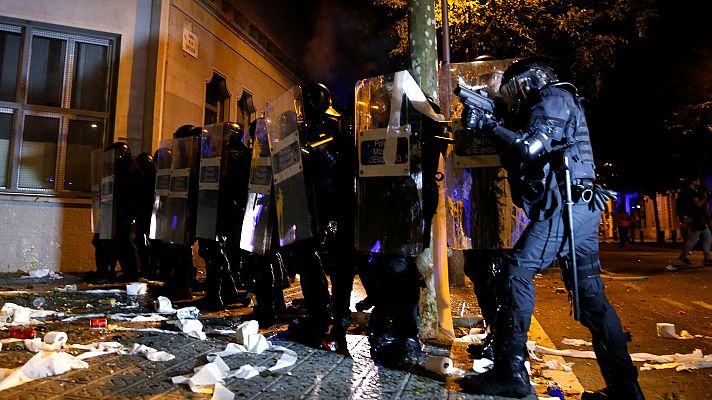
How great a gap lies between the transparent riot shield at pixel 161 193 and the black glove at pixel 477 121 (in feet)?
13.6

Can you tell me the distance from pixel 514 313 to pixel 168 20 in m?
9.49

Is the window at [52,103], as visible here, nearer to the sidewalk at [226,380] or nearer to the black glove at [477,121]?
the sidewalk at [226,380]

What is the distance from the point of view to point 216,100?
40.9 ft

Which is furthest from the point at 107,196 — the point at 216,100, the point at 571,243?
the point at 571,243

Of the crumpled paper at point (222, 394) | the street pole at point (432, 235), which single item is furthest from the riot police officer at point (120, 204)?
the crumpled paper at point (222, 394)

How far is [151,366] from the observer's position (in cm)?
303

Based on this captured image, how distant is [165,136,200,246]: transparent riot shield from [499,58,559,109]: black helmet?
145 inches

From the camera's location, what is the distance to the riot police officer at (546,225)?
260cm

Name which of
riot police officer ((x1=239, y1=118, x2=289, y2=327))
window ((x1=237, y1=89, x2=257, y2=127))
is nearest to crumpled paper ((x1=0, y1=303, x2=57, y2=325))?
riot police officer ((x1=239, y1=118, x2=289, y2=327))

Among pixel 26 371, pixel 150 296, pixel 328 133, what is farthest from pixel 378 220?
pixel 150 296

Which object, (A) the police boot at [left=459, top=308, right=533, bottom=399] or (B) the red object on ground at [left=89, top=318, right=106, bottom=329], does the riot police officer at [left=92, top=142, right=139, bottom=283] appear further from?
(A) the police boot at [left=459, top=308, right=533, bottom=399]

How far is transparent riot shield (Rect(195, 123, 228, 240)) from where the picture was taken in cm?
498

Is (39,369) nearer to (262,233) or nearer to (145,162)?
(262,233)

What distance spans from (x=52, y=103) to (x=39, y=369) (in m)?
7.91
